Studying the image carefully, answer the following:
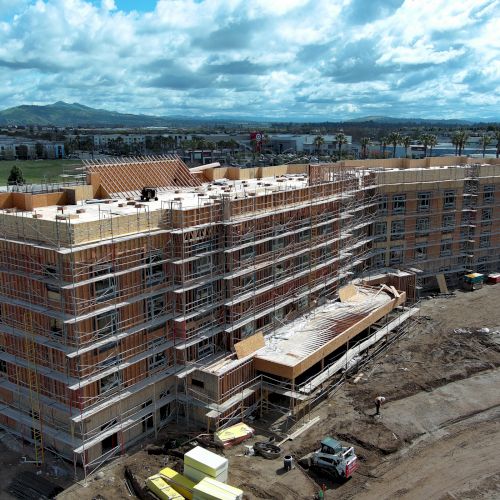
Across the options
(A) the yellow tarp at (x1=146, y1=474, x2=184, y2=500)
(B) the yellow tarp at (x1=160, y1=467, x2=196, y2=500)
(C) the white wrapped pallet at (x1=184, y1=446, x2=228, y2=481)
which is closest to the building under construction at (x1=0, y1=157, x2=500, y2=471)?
(A) the yellow tarp at (x1=146, y1=474, x2=184, y2=500)

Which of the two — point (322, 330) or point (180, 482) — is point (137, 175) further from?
point (180, 482)

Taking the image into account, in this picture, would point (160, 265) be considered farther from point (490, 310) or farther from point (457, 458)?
point (490, 310)

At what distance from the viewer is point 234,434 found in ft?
104

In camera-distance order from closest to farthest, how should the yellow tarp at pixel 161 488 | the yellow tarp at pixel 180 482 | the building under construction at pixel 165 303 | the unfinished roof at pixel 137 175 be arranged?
the yellow tarp at pixel 161 488 → the yellow tarp at pixel 180 482 → the building under construction at pixel 165 303 → the unfinished roof at pixel 137 175

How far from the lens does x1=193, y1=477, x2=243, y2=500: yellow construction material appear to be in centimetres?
2526

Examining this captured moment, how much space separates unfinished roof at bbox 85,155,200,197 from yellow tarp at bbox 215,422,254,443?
18.5 m

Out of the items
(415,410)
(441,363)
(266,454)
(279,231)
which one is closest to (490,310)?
(441,363)

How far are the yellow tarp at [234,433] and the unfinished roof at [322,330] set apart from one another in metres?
3.99

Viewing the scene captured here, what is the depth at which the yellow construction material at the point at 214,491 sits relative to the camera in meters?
25.3

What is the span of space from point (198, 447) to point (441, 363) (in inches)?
880

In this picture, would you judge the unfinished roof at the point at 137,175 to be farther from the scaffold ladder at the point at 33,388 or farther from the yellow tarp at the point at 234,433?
the yellow tarp at the point at 234,433

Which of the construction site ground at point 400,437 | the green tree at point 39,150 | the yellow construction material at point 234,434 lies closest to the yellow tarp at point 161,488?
the construction site ground at point 400,437

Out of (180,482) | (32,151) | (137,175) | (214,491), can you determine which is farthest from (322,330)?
(32,151)

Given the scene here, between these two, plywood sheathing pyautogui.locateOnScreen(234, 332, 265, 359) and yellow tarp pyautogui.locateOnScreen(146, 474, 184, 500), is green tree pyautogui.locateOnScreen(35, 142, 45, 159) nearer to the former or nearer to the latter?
plywood sheathing pyautogui.locateOnScreen(234, 332, 265, 359)
